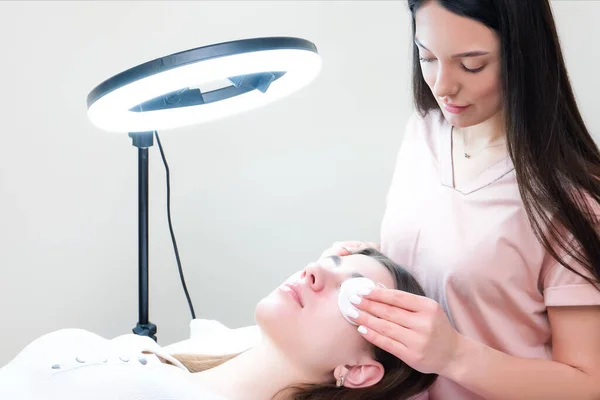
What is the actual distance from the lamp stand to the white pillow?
0.07 meters

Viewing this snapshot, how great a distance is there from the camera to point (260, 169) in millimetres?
1961

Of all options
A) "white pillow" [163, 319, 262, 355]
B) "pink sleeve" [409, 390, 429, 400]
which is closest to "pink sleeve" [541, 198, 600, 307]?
"pink sleeve" [409, 390, 429, 400]

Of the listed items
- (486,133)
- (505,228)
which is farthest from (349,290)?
(486,133)

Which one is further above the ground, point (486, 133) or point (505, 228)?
point (486, 133)

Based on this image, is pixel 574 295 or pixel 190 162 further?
pixel 190 162

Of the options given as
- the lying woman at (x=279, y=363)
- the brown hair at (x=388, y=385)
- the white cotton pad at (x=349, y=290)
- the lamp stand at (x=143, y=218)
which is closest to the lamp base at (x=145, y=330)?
the lamp stand at (x=143, y=218)

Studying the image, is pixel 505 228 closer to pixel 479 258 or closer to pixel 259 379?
pixel 479 258

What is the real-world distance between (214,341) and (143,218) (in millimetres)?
317

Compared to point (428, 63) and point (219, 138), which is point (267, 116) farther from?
point (428, 63)

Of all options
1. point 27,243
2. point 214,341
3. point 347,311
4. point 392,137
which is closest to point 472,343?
point 347,311

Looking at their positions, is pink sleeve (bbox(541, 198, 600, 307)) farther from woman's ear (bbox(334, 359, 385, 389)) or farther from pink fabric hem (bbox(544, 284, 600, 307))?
woman's ear (bbox(334, 359, 385, 389))

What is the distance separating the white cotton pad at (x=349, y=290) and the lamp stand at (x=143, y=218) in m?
0.46

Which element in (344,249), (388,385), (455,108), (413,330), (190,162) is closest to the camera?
(413,330)

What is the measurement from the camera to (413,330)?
3.38ft
